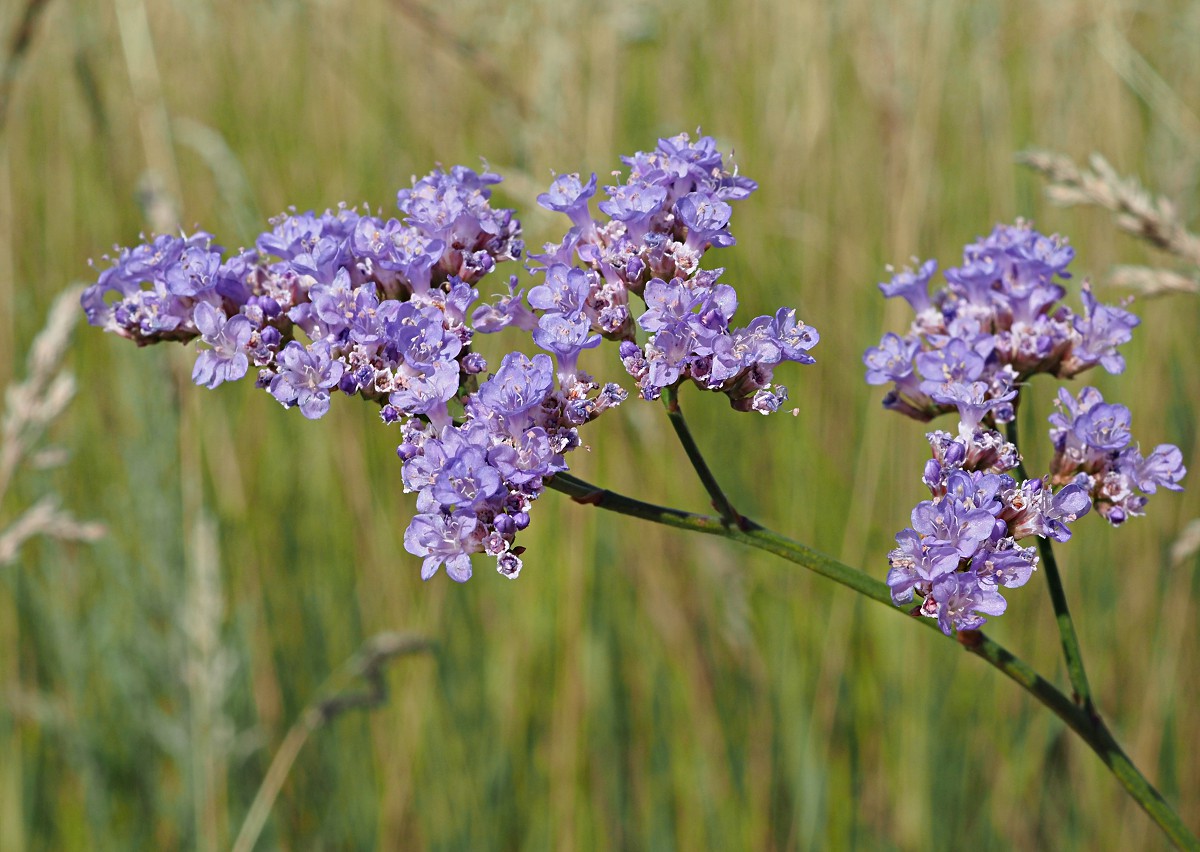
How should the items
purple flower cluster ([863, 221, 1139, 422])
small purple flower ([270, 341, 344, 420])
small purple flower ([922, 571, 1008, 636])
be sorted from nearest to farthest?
small purple flower ([922, 571, 1008, 636]) < small purple flower ([270, 341, 344, 420]) < purple flower cluster ([863, 221, 1139, 422])

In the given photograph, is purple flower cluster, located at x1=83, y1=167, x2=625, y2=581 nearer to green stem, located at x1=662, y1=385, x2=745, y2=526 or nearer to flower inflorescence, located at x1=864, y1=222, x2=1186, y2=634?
green stem, located at x1=662, y1=385, x2=745, y2=526

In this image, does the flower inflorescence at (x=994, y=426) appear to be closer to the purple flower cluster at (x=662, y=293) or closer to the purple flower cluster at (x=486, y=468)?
the purple flower cluster at (x=662, y=293)

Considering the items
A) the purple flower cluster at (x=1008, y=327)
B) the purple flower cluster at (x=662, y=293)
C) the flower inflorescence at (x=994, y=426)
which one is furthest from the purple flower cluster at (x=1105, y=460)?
the purple flower cluster at (x=662, y=293)

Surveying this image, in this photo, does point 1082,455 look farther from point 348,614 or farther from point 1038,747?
point 348,614

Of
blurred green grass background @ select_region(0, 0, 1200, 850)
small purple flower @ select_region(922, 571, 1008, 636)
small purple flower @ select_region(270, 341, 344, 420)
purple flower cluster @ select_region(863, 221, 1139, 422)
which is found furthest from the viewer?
blurred green grass background @ select_region(0, 0, 1200, 850)

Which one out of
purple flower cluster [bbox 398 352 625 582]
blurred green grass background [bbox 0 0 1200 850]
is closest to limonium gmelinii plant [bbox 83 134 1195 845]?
purple flower cluster [bbox 398 352 625 582]

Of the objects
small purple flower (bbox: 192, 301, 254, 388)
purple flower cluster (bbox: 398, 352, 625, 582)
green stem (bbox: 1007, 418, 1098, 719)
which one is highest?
small purple flower (bbox: 192, 301, 254, 388)

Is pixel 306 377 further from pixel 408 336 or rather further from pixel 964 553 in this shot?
pixel 964 553

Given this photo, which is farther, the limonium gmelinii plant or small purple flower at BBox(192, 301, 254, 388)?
small purple flower at BBox(192, 301, 254, 388)

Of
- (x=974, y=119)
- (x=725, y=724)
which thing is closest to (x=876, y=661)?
(x=725, y=724)
